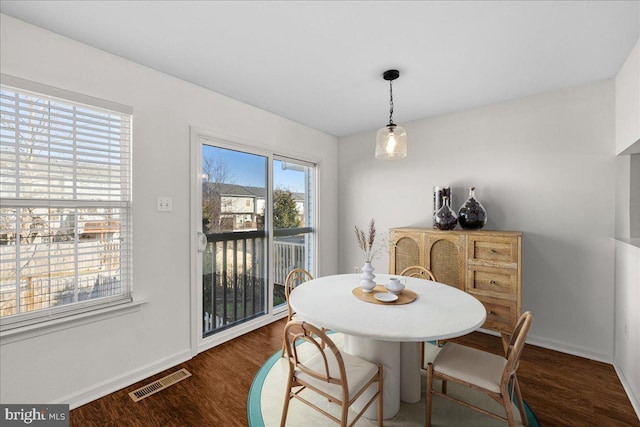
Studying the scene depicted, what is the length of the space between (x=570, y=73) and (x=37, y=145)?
12.8 ft

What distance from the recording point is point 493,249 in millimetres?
2607

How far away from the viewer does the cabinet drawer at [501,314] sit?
98.0 inches

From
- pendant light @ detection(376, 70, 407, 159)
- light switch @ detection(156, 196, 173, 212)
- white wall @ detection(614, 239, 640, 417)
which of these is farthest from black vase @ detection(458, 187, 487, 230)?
light switch @ detection(156, 196, 173, 212)

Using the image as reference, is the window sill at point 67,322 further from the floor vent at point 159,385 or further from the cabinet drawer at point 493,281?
the cabinet drawer at point 493,281

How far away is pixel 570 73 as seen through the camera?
2.35 m

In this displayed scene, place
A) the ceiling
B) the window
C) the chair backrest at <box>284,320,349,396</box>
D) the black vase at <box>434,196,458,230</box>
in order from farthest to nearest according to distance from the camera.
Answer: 1. the black vase at <box>434,196,458,230</box>
2. the window
3. the ceiling
4. the chair backrest at <box>284,320,349,396</box>

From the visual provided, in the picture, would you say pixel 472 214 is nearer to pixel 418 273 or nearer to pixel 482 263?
pixel 482 263

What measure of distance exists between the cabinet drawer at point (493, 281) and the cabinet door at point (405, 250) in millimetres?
485

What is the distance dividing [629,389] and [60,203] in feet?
13.4

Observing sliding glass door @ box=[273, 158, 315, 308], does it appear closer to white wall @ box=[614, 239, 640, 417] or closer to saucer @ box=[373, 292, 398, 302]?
saucer @ box=[373, 292, 398, 302]

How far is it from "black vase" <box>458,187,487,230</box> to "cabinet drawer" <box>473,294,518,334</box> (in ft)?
2.31

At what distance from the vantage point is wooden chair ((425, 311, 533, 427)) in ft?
4.80

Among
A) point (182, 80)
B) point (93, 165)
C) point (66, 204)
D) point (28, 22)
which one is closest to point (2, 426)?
point (66, 204)

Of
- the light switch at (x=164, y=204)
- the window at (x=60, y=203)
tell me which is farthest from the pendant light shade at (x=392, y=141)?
the window at (x=60, y=203)
